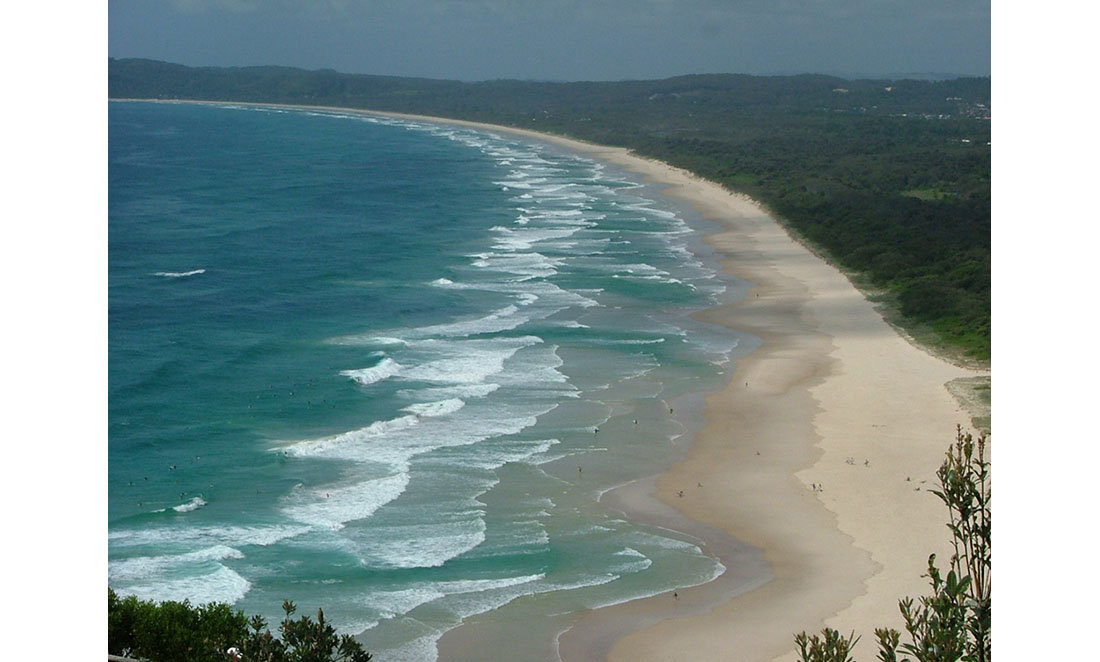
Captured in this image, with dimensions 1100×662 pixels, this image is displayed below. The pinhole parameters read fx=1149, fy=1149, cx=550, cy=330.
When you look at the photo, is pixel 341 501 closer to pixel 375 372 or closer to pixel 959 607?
pixel 375 372

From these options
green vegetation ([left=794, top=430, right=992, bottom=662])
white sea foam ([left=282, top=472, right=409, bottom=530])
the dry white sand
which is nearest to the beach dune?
the dry white sand

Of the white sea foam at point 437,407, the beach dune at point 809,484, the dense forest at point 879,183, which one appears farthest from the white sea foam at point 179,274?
the dense forest at point 879,183

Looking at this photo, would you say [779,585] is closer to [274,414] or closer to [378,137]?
[274,414]

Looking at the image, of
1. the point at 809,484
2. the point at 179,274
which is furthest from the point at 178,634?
the point at 179,274

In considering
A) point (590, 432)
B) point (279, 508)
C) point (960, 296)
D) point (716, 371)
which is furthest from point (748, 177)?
point (279, 508)

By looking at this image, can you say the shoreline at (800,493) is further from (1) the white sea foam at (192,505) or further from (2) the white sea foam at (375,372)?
(2) the white sea foam at (375,372)
